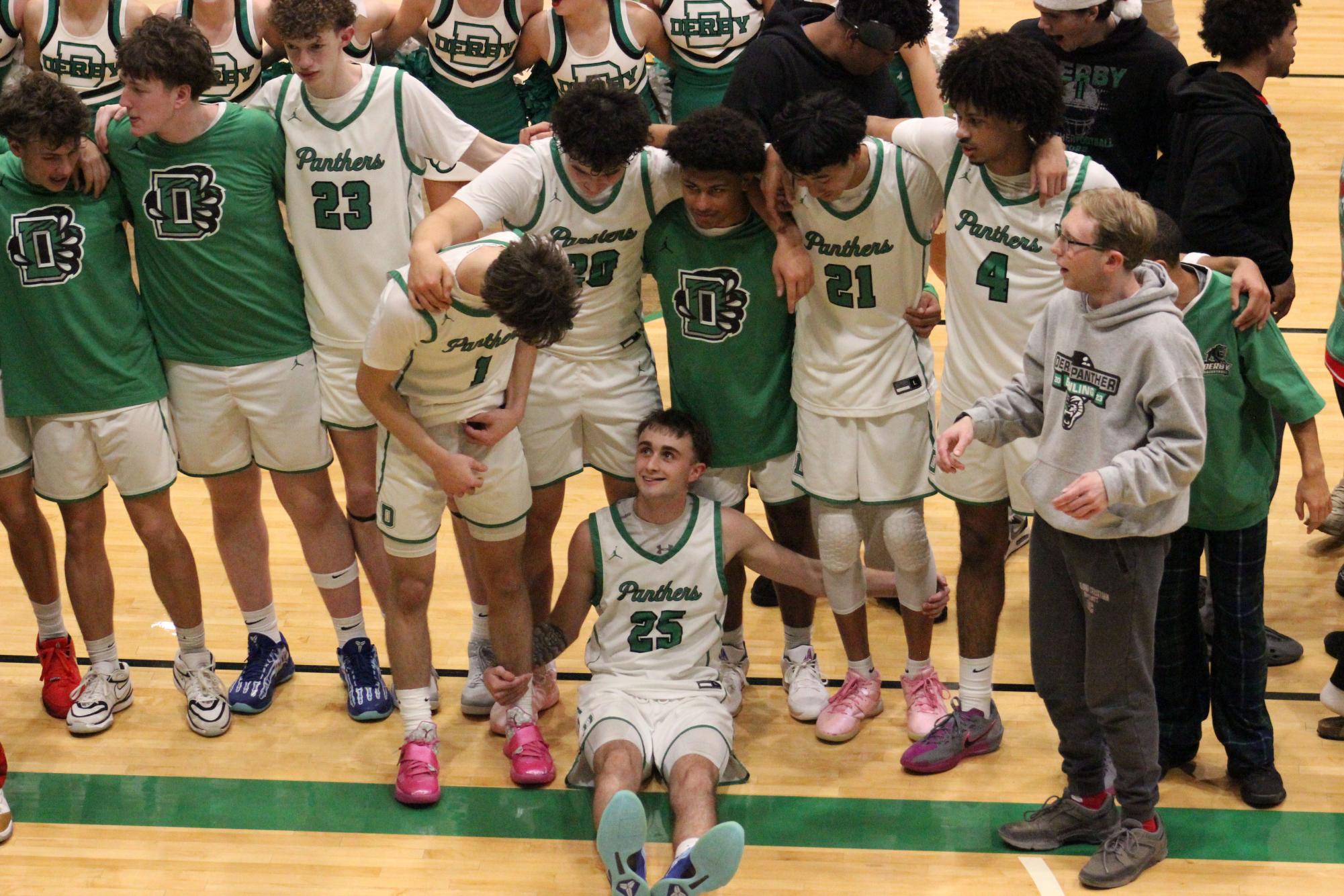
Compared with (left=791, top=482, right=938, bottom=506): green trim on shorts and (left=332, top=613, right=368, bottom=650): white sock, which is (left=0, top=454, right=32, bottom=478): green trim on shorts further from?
(left=791, top=482, right=938, bottom=506): green trim on shorts

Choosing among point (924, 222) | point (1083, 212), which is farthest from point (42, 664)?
point (1083, 212)

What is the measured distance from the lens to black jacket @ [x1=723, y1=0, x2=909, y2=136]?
4.41 m

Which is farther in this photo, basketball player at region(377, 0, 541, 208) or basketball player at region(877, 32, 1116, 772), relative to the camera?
basketball player at region(377, 0, 541, 208)

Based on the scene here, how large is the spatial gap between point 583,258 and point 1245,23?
193 centimetres

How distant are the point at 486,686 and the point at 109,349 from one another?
1477 mm

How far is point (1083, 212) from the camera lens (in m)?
3.53

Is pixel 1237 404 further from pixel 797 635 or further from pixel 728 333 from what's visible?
pixel 797 635

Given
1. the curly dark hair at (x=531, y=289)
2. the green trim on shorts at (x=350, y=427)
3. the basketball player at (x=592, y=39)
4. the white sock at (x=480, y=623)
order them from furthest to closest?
the basketball player at (x=592, y=39) < the white sock at (x=480, y=623) < the green trim on shorts at (x=350, y=427) < the curly dark hair at (x=531, y=289)

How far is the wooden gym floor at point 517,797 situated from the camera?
4.12 meters

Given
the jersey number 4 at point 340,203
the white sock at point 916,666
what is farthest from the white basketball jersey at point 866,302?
the jersey number 4 at point 340,203

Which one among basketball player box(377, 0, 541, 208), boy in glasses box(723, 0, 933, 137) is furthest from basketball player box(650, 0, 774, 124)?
boy in glasses box(723, 0, 933, 137)

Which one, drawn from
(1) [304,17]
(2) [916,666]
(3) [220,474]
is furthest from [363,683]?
(1) [304,17]

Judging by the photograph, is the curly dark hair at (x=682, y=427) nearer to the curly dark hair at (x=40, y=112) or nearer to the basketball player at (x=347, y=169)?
the basketball player at (x=347, y=169)

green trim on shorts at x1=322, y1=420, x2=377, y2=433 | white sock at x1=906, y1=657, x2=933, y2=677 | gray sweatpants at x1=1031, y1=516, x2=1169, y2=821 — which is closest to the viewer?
gray sweatpants at x1=1031, y1=516, x2=1169, y2=821
